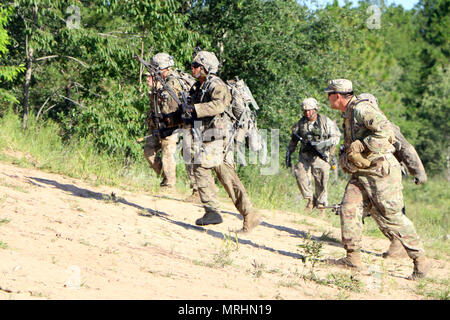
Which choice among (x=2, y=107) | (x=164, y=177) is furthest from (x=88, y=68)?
(x=164, y=177)

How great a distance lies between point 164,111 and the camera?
826cm

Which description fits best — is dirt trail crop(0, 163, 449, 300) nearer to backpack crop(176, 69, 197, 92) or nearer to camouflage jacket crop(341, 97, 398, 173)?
camouflage jacket crop(341, 97, 398, 173)

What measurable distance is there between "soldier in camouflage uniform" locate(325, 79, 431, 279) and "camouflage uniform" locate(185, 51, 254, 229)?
1.33m

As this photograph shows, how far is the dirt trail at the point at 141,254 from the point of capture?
4.20 meters

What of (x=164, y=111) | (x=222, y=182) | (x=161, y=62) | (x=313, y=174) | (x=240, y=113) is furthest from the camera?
(x=313, y=174)

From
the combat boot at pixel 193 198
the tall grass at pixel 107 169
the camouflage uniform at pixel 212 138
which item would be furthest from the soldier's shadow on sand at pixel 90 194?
the combat boot at pixel 193 198

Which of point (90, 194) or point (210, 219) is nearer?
point (210, 219)

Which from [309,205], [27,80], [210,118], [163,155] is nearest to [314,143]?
[309,205]

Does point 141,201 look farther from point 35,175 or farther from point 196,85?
point 196,85

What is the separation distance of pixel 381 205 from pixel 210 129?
2053 millimetres

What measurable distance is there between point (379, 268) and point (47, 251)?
127 inches

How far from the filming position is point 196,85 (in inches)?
263

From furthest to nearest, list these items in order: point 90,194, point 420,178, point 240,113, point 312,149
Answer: point 312,149 → point 90,194 → point 240,113 → point 420,178

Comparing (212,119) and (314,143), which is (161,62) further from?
(314,143)
